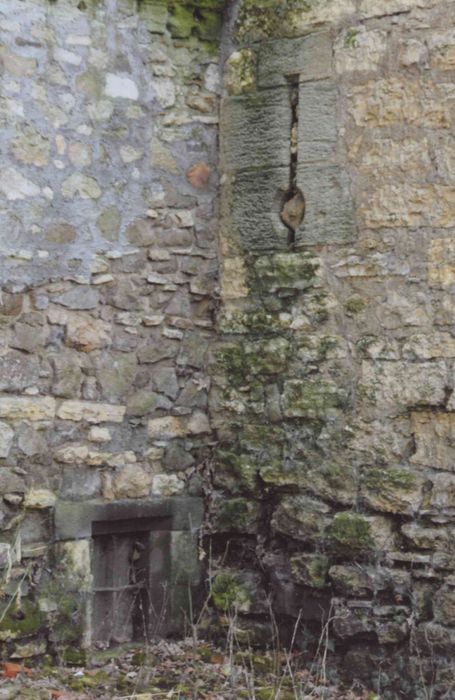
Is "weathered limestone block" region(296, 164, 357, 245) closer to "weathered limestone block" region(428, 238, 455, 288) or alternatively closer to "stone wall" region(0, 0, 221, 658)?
"weathered limestone block" region(428, 238, 455, 288)

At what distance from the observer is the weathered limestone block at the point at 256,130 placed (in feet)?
18.6

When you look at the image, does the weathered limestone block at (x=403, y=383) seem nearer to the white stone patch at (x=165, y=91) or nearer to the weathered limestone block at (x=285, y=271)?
the weathered limestone block at (x=285, y=271)

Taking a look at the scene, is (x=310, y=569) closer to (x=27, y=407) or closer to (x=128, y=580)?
(x=128, y=580)

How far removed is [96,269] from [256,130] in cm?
109

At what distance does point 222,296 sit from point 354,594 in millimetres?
1637

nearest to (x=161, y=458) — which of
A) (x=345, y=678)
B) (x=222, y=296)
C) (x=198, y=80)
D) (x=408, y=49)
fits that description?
(x=222, y=296)

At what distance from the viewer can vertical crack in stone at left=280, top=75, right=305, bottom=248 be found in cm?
565

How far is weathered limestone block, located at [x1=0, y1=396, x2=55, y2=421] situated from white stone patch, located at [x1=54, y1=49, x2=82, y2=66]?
159 cm

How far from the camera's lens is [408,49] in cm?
529

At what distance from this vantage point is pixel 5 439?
5160 millimetres

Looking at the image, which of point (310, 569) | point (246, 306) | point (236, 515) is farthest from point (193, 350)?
point (310, 569)

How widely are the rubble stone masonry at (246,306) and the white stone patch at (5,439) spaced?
1 cm

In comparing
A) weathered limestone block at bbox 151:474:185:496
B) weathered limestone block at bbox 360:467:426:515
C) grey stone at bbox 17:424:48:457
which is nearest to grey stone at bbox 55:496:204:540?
weathered limestone block at bbox 151:474:185:496

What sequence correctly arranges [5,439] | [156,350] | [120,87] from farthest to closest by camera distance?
[156,350] → [120,87] → [5,439]
